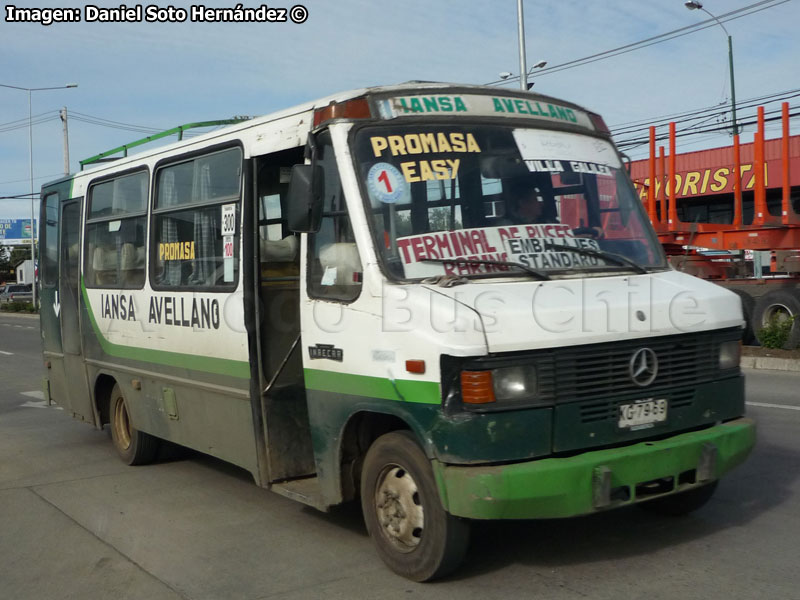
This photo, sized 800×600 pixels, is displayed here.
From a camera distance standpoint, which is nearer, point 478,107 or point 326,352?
point 326,352

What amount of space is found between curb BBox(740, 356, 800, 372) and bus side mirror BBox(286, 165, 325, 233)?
1045 centimetres

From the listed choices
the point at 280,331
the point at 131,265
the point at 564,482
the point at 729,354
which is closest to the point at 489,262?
the point at 564,482

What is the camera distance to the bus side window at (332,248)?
490cm

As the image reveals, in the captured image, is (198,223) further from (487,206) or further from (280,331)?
(487,206)

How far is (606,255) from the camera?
5168mm

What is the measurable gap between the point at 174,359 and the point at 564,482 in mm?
3573

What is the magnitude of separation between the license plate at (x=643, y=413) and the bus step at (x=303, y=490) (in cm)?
178

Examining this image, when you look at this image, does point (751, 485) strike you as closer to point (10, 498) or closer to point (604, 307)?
point (604, 307)

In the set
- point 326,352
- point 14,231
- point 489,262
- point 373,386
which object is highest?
point 14,231

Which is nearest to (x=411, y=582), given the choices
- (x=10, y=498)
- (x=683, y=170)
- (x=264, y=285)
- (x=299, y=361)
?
(x=299, y=361)

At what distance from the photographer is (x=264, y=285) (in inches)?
232

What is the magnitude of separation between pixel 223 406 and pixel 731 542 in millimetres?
3267

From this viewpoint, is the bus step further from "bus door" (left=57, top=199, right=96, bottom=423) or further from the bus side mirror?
"bus door" (left=57, top=199, right=96, bottom=423)

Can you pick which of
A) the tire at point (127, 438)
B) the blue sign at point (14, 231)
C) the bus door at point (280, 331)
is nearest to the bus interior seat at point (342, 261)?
the bus door at point (280, 331)
